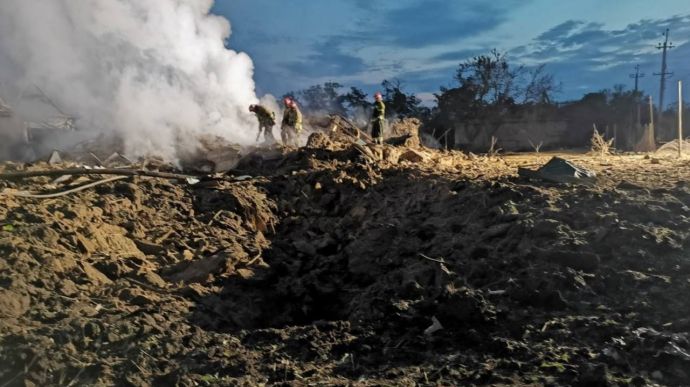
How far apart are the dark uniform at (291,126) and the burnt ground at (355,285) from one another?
16.5 feet

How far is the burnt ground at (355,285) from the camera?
4.07 meters

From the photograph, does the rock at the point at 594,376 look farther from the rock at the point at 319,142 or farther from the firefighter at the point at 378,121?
the firefighter at the point at 378,121

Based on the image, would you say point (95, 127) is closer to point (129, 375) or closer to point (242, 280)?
point (242, 280)

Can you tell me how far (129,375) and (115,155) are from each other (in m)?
9.59

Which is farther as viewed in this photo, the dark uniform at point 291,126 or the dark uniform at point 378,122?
the dark uniform at point 378,122

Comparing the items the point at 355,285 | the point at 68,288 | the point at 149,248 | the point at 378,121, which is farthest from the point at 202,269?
the point at 378,121

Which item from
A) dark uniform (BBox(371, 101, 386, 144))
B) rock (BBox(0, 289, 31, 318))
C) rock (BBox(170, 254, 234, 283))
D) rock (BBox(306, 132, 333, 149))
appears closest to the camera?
rock (BBox(0, 289, 31, 318))

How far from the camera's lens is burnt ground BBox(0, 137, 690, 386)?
160 inches

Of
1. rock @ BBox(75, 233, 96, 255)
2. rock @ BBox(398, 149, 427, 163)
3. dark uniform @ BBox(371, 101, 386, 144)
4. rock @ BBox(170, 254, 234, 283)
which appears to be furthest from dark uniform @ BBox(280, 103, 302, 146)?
rock @ BBox(75, 233, 96, 255)

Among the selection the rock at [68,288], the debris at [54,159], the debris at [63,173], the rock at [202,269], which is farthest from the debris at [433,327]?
the debris at [54,159]

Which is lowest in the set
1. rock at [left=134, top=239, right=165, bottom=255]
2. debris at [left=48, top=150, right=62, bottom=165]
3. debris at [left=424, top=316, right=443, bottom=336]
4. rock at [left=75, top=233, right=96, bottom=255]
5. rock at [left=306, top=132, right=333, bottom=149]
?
debris at [left=424, top=316, right=443, bottom=336]

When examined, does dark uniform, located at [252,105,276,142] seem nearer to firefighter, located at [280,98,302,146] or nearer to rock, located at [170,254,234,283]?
firefighter, located at [280,98,302,146]

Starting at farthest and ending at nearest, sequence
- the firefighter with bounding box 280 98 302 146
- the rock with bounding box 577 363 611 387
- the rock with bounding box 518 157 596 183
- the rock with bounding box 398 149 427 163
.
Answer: the firefighter with bounding box 280 98 302 146
the rock with bounding box 398 149 427 163
the rock with bounding box 518 157 596 183
the rock with bounding box 577 363 611 387

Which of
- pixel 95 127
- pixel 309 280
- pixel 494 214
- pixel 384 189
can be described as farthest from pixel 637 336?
pixel 95 127
